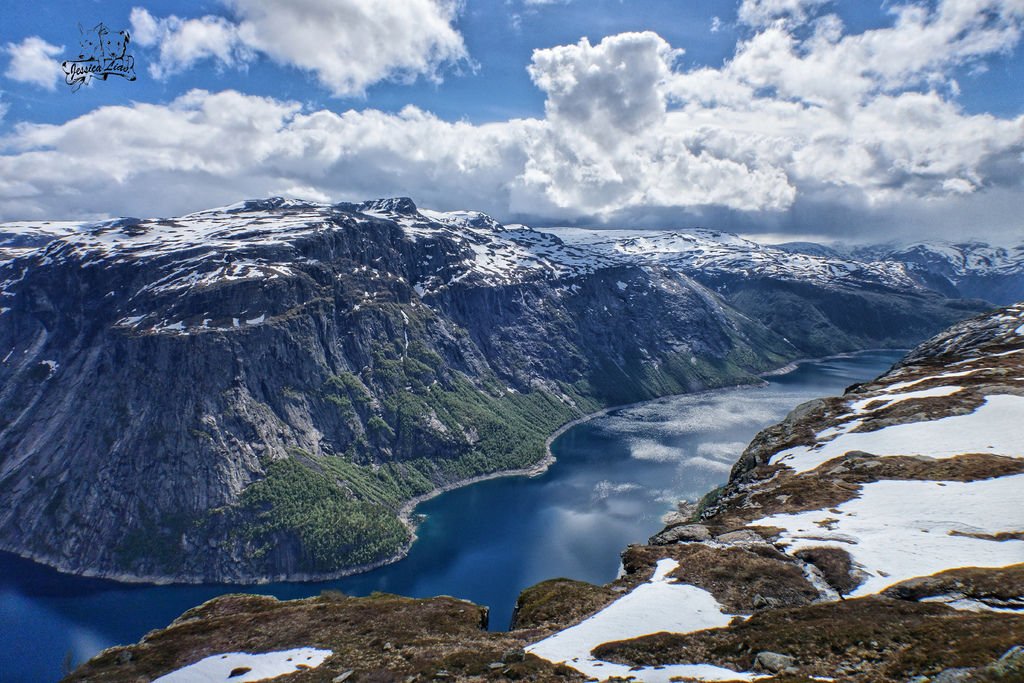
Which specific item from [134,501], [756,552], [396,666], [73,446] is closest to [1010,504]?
[756,552]

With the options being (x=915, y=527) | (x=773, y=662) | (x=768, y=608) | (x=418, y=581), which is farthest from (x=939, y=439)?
(x=418, y=581)

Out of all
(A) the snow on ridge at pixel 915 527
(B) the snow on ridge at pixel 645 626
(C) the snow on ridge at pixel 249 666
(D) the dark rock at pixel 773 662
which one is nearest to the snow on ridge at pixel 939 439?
(A) the snow on ridge at pixel 915 527

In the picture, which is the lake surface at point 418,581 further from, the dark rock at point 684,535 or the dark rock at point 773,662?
the dark rock at point 773,662

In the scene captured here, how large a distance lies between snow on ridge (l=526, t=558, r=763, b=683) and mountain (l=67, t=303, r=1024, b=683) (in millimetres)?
119

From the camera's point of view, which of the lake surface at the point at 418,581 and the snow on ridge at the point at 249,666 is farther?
the lake surface at the point at 418,581

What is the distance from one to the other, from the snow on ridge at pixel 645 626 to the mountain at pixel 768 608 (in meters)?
0.12

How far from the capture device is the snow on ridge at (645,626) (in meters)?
22.2

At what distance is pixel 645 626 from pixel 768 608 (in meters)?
6.81

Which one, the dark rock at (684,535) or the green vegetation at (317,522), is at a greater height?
the dark rock at (684,535)

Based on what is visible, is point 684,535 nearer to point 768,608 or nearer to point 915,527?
point 768,608

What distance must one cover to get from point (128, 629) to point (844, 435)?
545 ft

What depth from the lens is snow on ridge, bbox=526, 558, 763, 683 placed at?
2222 cm

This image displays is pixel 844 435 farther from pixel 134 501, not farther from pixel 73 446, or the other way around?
pixel 73 446

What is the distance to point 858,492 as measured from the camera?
44.8 m
